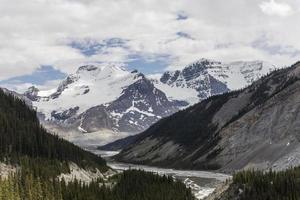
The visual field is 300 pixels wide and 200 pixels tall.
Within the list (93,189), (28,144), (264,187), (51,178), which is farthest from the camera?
(28,144)

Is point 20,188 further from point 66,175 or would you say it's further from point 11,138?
point 11,138

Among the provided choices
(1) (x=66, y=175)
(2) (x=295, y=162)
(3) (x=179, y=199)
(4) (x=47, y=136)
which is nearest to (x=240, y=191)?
(3) (x=179, y=199)

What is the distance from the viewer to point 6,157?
16225 cm

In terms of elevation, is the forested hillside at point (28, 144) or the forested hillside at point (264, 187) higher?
the forested hillside at point (28, 144)

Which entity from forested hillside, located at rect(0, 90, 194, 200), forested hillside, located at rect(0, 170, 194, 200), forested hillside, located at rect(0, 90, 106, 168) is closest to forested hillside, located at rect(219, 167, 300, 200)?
forested hillside, located at rect(0, 170, 194, 200)

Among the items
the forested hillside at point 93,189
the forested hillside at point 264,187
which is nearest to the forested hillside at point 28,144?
the forested hillside at point 93,189

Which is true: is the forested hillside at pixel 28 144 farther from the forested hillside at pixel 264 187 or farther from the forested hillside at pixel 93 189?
the forested hillside at pixel 264 187

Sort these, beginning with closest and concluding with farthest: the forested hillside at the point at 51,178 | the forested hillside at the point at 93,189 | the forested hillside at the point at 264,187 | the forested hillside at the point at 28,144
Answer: the forested hillside at the point at 264,187, the forested hillside at the point at 93,189, the forested hillside at the point at 51,178, the forested hillside at the point at 28,144

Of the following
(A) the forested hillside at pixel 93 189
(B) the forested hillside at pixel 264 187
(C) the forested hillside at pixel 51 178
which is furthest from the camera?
(C) the forested hillside at pixel 51 178

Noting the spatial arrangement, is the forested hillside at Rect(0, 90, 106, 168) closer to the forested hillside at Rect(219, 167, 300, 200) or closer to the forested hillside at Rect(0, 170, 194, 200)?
the forested hillside at Rect(0, 170, 194, 200)

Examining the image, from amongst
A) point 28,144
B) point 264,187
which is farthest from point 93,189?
point 28,144

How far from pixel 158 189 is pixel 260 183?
4754 centimetres

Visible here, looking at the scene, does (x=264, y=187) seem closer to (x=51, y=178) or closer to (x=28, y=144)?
(x=51, y=178)

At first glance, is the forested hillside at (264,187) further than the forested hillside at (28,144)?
No
